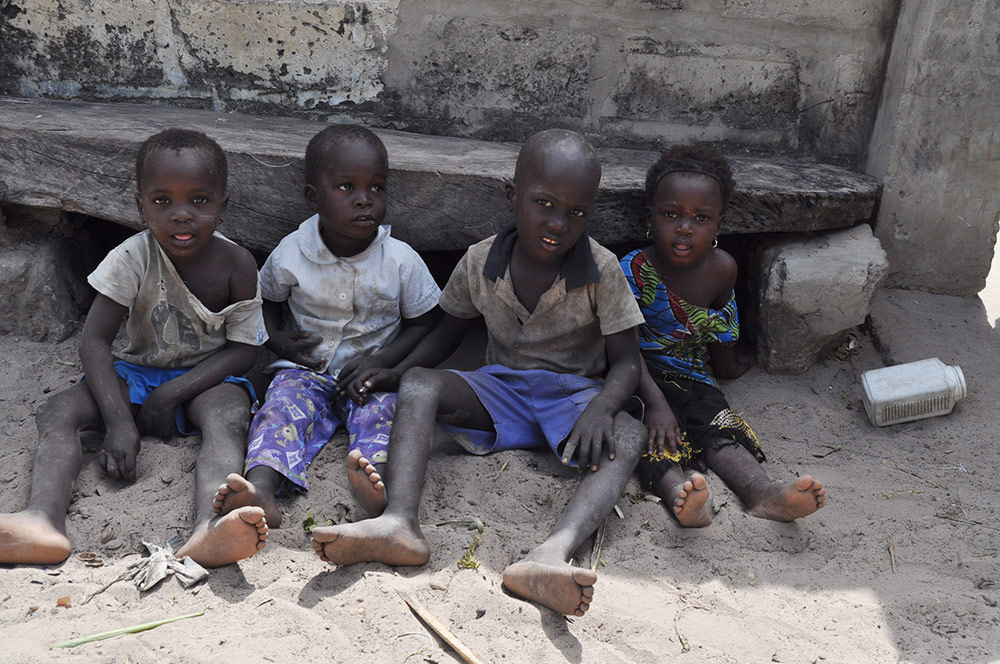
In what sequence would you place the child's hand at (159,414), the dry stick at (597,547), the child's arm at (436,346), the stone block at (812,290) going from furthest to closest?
the stone block at (812,290) < the child's arm at (436,346) < the child's hand at (159,414) < the dry stick at (597,547)

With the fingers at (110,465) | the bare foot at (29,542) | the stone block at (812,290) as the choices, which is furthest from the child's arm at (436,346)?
the stone block at (812,290)

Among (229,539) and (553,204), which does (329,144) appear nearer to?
(553,204)

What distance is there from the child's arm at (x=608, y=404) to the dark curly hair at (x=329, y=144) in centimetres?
99

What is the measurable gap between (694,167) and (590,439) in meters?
1.07

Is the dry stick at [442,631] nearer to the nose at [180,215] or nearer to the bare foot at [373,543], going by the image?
the bare foot at [373,543]

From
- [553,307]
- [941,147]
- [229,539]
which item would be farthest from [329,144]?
[941,147]

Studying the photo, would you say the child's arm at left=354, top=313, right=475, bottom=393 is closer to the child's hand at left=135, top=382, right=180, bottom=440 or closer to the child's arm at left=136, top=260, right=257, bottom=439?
the child's arm at left=136, top=260, right=257, bottom=439

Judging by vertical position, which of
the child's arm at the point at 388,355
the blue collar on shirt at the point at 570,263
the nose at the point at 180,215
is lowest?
the child's arm at the point at 388,355

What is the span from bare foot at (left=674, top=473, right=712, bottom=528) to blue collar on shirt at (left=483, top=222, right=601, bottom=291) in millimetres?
704

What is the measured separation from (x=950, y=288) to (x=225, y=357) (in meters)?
2.96

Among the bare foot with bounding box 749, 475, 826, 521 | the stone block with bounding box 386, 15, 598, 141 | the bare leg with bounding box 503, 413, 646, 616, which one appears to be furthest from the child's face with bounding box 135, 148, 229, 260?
the bare foot with bounding box 749, 475, 826, 521

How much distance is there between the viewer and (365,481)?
229 centimetres

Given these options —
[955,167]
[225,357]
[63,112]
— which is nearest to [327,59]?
[63,112]

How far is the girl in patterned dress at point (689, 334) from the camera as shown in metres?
2.74
